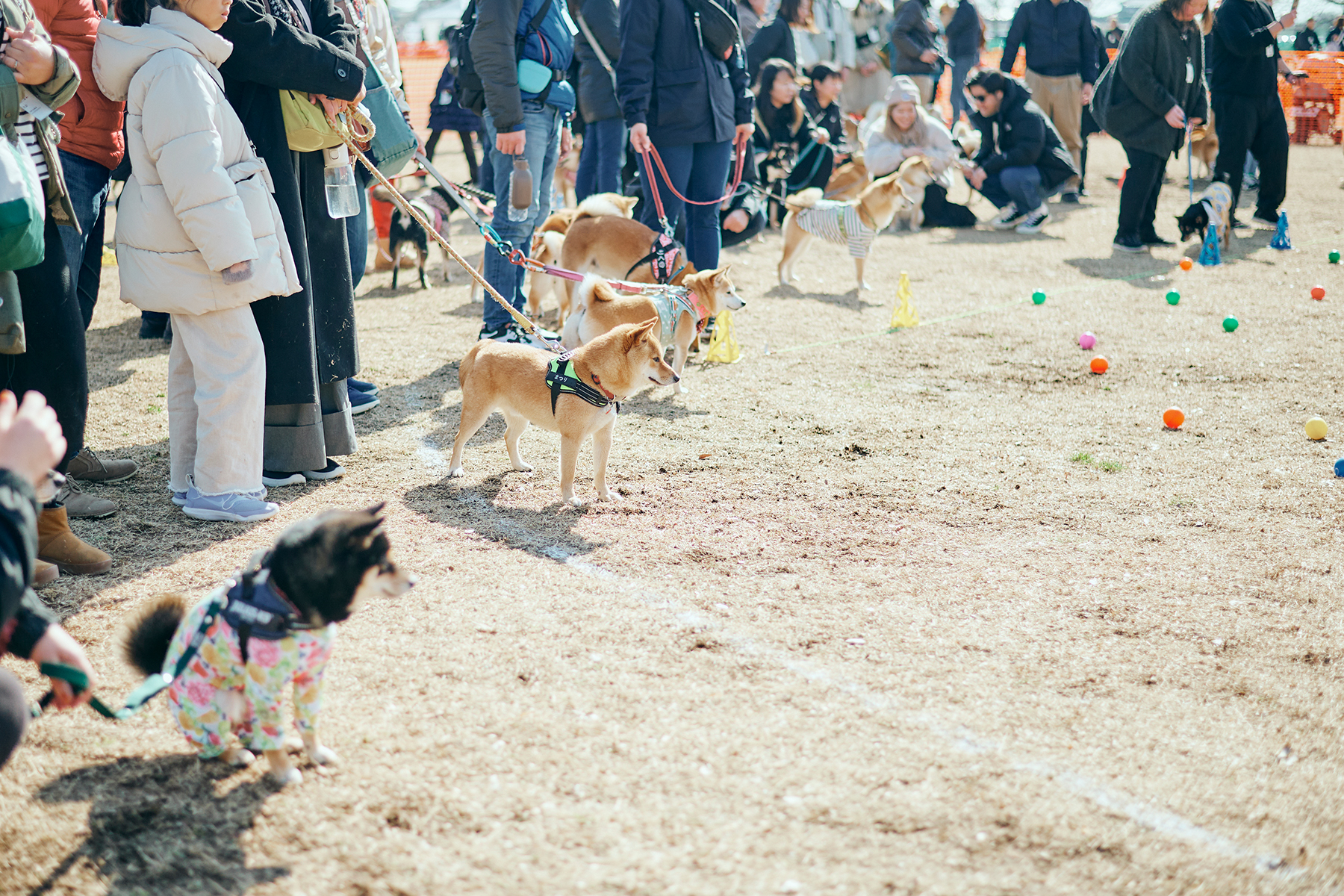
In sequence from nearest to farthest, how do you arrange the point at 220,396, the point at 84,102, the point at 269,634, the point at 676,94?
the point at 269,634
the point at 220,396
the point at 84,102
the point at 676,94

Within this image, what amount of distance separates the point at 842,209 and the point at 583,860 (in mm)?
7712

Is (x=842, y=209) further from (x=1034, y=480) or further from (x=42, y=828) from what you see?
(x=42, y=828)

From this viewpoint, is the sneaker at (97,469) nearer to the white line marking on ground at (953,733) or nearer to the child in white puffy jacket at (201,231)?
the child in white puffy jacket at (201,231)

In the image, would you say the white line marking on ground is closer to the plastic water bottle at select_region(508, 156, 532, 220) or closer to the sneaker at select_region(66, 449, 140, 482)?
the sneaker at select_region(66, 449, 140, 482)

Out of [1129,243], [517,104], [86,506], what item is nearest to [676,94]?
[517,104]

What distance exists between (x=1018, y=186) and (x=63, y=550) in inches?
446

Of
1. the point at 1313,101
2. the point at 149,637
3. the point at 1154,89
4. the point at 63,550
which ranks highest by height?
the point at 1313,101

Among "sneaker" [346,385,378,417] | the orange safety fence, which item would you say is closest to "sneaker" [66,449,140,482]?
"sneaker" [346,385,378,417]

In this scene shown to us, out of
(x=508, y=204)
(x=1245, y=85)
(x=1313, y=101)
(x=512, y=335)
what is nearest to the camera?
(x=512, y=335)

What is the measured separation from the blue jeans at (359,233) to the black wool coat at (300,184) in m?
0.92

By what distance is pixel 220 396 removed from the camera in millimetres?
4098

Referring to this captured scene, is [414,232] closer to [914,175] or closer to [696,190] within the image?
[696,190]

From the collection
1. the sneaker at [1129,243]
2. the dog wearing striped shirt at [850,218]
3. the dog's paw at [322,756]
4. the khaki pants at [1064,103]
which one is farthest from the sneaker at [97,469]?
the khaki pants at [1064,103]

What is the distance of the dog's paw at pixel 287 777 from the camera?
2.63 m
